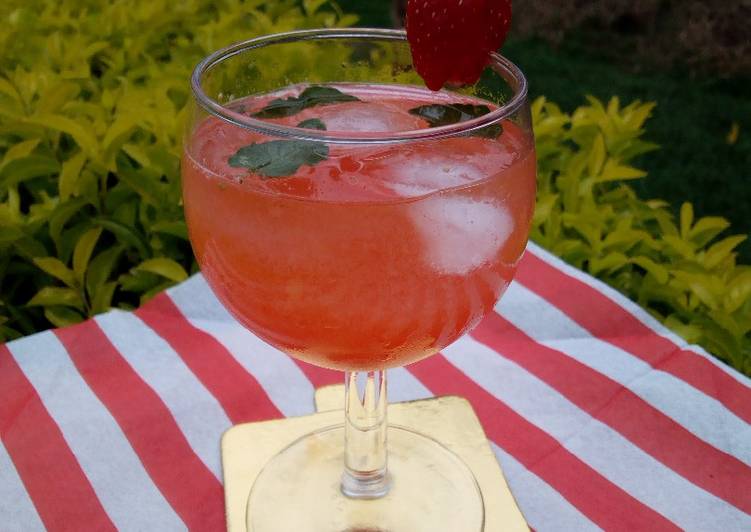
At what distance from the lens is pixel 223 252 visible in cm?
115

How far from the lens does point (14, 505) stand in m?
1.43

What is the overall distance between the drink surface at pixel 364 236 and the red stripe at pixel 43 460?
1.54 ft

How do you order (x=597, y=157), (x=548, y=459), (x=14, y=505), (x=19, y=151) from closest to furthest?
(x=14, y=505), (x=548, y=459), (x=19, y=151), (x=597, y=157)

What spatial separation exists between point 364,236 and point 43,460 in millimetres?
799

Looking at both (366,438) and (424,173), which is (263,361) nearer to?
(366,438)

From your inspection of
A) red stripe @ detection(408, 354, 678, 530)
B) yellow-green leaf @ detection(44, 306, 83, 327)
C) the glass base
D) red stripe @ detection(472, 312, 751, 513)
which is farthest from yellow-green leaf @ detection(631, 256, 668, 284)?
yellow-green leaf @ detection(44, 306, 83, 327)

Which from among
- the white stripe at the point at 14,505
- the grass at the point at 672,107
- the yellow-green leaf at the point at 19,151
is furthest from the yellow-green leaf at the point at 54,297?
the grass at the point at 672,107

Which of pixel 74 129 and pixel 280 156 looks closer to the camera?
pixel 280 156

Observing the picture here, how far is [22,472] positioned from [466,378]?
2.67ft

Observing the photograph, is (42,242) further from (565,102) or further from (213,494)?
(565,102)

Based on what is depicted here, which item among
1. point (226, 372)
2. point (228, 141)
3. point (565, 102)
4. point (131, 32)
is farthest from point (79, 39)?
point (565, 102)

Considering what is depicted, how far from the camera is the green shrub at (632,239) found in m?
1.74

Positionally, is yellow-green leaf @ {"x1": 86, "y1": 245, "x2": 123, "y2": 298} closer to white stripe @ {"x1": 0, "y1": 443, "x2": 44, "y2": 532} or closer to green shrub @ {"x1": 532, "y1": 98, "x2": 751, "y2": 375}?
white stripe @ {"x1": 0, "y1": 443, "x2": 44, "y2": 532}

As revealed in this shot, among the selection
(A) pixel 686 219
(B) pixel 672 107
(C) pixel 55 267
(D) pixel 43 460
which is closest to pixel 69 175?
(C) pixel 55 267
